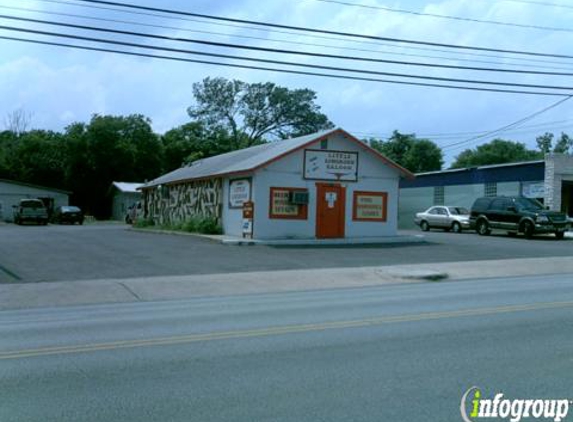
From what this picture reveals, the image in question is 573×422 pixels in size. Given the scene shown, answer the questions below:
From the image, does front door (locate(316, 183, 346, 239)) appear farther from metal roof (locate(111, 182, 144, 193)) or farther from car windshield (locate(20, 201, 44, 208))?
metal roof (locate(111, 182, 144, 193))

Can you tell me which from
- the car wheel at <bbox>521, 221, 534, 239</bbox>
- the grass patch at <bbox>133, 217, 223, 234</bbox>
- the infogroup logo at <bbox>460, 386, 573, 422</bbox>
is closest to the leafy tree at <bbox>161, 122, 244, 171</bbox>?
the grass patch at <bbox>133, 217, 223, 234</bbox>

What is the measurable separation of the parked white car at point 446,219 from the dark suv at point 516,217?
220 centimetres

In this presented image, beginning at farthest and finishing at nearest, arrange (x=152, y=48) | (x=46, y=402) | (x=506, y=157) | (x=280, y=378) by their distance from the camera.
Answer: (x=506, y=157)
(x=152, y=48)
(x=280, y=378)
(x=46, y=402)

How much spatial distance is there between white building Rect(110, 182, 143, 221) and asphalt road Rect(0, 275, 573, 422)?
50611mm

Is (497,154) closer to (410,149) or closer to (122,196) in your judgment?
(410,149)

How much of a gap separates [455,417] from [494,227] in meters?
27.5

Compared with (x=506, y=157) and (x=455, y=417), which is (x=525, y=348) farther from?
(x=506, y=157)

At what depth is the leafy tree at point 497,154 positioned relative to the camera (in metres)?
90.5

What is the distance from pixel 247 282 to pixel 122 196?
161 feet

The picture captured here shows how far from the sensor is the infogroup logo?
205 inches

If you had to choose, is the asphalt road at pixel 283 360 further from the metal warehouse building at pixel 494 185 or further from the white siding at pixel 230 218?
the metal warehouse building at pixel 494 185

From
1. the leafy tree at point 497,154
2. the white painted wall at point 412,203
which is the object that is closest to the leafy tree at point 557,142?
the leafy tree at point 497,154

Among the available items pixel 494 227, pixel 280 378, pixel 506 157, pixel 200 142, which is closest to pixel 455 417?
pixel 280 378

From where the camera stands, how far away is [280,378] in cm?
626
